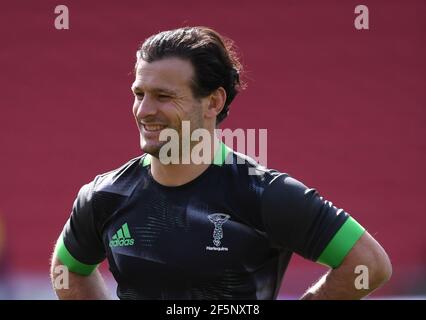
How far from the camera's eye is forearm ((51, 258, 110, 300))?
10.5ft

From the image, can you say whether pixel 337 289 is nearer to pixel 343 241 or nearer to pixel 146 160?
pixel 343 241

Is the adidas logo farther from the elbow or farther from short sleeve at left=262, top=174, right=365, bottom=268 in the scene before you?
the elbow

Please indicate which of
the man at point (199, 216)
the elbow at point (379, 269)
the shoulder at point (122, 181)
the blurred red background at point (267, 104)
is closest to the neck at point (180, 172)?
the man at point (199, 216)

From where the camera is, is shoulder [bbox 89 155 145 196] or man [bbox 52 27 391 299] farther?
shoulder [bbox 89 155 145 196]

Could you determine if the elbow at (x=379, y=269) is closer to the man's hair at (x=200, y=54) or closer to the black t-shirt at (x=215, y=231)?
the black t-shirt at (x=215, y=231)

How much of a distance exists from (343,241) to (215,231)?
1.29 feet

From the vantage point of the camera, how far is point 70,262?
10.3 feet

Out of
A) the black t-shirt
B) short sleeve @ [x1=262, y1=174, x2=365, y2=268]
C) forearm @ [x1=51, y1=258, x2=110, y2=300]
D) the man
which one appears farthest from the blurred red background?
short sleeve @ [x1=262, y1=174, x2=365, y2=268]

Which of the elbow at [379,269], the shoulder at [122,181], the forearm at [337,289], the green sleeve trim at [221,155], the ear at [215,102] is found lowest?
the forearm at [337,289]

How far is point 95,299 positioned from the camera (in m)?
3.20

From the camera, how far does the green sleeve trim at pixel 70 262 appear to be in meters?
3.15

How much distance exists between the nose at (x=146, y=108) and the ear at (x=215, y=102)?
21 cm

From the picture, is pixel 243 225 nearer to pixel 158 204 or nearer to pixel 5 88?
pixel 158 204

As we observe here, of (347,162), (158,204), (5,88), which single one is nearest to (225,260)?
(158,204)
